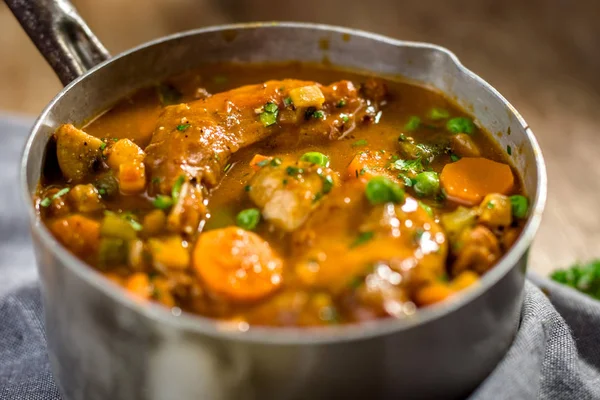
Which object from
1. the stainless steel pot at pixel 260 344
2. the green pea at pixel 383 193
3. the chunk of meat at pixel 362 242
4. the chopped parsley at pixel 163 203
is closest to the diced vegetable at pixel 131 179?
the chopped parsley at pixel 163 203

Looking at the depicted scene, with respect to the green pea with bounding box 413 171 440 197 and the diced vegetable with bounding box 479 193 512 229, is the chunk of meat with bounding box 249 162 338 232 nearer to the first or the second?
the green pea with bounding box 413 171 440 197

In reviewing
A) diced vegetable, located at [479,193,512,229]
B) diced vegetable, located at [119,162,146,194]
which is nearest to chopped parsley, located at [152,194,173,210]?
diced vegetable, located at [119,162,146,194]

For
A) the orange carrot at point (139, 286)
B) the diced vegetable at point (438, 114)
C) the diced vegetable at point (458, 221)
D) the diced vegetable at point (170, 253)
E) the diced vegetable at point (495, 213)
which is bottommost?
the diced vegetable at point (438, 114)

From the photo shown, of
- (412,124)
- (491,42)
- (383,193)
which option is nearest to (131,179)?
(383,193)

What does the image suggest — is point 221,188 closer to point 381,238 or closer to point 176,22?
point 381,238

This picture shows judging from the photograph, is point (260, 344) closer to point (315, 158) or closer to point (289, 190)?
point (289, 190)

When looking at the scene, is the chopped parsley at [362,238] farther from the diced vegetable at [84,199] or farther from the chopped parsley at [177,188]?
the diced vegetable at [84,199]
